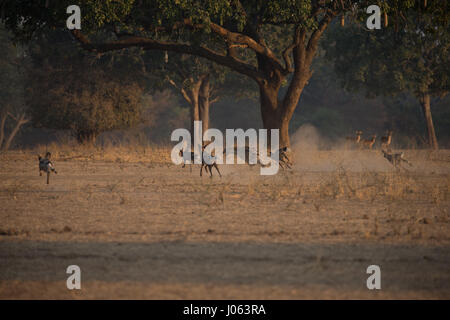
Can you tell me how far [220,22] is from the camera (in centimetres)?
2078

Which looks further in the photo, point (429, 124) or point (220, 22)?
point (429, 124)

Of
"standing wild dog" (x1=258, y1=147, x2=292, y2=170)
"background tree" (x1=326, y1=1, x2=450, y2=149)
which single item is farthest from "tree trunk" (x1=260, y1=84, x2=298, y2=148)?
"background tree" (x1=326, y1=1, x2=450, y2=149)

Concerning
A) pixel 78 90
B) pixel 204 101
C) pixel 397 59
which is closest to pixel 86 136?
pixel 78 90

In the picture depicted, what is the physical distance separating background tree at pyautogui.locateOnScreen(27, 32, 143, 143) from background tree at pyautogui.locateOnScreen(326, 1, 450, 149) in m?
14.7

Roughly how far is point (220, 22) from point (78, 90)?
12.5 meters

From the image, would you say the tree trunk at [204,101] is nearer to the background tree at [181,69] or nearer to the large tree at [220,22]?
the background tree at [181,69]

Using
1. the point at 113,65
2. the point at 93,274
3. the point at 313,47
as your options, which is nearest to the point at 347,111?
the point at 113,65

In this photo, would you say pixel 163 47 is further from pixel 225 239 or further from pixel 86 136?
pixel 225 239

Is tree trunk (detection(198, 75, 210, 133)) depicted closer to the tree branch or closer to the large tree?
the large tree

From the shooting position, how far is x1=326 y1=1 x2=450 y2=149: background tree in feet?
114

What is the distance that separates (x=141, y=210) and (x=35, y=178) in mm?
7598

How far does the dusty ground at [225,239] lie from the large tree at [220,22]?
642 centimetres

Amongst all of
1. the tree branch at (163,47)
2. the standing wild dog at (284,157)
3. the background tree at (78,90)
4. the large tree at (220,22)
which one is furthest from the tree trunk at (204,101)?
the standing wild dog at (284,157)

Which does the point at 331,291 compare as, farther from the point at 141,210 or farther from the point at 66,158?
the point at 66,158
